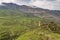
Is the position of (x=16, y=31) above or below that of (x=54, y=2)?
below

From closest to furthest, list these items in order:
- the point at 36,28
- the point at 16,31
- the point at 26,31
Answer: the point at 36,28 → the point at 26,31 → the point at 16,31

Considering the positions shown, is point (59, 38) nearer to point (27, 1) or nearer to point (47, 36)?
point (47, 36)

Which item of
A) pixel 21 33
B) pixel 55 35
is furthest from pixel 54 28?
pixel 21 33

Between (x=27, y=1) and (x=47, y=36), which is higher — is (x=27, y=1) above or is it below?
above

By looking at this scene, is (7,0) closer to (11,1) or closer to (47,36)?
(11,1)

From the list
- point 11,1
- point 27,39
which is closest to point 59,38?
point 27,39

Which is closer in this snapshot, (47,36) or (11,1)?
(47,36)

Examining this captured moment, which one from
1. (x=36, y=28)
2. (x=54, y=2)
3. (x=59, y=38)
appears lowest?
(x=59, y=38)

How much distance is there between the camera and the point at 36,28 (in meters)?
31.6

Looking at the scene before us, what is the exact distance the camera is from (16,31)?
36.2m

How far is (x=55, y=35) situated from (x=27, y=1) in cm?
1067

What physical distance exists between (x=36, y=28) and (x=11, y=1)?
31.8ft

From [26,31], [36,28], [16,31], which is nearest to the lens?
[36,28]

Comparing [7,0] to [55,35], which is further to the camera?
[7,0]
